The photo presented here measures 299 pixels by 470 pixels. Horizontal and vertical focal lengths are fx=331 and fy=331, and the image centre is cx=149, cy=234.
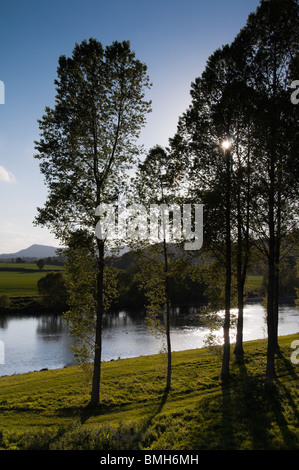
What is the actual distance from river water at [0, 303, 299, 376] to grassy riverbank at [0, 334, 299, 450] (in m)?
8.29

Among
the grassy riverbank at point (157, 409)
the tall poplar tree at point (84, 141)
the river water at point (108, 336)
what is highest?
the tall poplar tree at point (84, 141)

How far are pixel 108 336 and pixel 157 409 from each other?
123 feet

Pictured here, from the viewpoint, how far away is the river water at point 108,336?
3894cm

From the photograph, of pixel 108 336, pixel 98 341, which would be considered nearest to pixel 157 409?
pixel 98 341

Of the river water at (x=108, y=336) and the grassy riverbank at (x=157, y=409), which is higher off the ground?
Result: the grassy riverbank at (x=157, y=409)

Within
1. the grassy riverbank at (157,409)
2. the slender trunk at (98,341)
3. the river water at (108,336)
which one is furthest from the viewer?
the river water at (108,336)

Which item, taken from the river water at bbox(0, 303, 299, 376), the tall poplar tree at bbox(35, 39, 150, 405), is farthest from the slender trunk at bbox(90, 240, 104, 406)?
the river water at bbox(0, 303, 299, 376)

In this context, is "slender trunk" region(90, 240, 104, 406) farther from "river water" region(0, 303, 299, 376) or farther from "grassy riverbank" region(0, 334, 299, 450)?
"river water" region(0, 303, 299, 376)

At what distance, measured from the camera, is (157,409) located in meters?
16.3

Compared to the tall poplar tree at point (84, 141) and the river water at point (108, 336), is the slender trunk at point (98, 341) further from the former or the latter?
the river water at point (108, 336)

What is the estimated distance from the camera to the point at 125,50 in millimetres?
17984

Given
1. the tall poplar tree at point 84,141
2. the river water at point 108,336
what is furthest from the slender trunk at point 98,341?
the river water at point 108,336

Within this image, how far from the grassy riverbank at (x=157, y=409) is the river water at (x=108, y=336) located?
829cm

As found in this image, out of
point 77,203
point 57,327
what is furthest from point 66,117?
point 57,327
